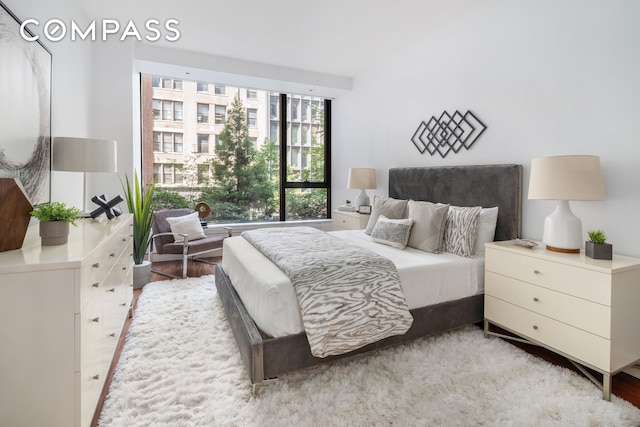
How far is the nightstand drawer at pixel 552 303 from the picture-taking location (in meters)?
1.83

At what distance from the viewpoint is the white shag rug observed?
163 cm

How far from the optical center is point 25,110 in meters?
2.02

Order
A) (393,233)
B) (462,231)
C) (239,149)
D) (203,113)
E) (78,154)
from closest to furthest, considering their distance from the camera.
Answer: (78,154), (462,231), (393,233), (203,113), (239,149)

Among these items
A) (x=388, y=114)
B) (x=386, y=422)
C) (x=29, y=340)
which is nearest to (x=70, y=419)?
(x=29, y=340)

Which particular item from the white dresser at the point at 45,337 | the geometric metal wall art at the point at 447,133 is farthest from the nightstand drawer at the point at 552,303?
the white dresser at the point at 45,337

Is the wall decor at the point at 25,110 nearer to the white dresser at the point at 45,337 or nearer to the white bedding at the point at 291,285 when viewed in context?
the white dresser at the point at 45,337

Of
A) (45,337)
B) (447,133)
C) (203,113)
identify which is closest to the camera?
(45,337)

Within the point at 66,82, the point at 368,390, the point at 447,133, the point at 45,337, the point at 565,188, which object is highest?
the point at 66,82

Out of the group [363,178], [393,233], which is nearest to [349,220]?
[363,178]

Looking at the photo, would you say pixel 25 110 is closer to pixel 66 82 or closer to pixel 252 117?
pixel 66 82

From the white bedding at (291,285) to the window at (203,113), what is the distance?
2856 mm

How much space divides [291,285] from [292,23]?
2.86 meters

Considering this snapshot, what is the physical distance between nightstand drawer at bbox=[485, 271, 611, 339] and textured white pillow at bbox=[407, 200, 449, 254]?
50cm

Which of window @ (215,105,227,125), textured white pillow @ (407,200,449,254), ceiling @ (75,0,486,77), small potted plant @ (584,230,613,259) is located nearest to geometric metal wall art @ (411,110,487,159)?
textured white pillow @ (407,200,449,254)
